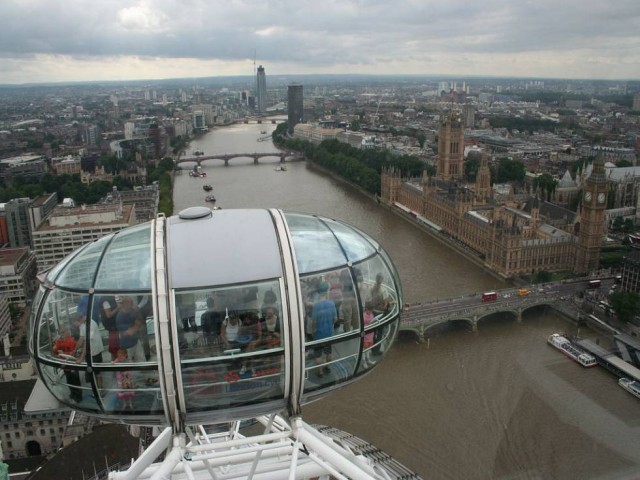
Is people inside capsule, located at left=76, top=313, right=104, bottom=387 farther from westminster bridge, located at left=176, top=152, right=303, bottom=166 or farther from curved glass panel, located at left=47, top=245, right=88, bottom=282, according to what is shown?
westminster bridge, located at left=176, top=152, right=303, bottom=166

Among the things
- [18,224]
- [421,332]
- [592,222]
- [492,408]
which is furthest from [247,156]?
[492,408]

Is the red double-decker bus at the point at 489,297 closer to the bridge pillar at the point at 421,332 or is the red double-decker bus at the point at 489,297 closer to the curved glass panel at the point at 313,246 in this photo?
the bridge pillar at the point at 421,332

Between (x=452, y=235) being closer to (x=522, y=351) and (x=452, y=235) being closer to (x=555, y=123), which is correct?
(x=522, y=351)

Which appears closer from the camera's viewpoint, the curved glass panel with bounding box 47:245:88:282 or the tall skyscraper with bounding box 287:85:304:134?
the curved glass panel with bounding box 47:245:88:282

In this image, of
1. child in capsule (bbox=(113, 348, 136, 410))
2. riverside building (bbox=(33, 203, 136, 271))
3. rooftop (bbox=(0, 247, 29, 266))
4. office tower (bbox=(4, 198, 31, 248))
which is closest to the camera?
child in capsule (bbox=(113, 348, 136, 410))

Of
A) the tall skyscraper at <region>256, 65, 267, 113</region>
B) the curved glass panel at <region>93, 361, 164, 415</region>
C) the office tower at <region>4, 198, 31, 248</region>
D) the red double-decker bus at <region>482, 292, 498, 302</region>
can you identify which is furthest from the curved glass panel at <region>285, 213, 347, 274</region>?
the tall skyscraper at <region>256, 65, 267, 113</region>

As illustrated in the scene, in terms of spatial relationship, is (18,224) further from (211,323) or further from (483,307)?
(211,323)

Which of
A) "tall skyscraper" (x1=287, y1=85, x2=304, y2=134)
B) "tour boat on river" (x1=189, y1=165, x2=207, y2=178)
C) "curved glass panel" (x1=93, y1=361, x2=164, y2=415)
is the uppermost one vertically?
"curved glass panel" (x1=93, y1=361, x2=164, y2=415)
